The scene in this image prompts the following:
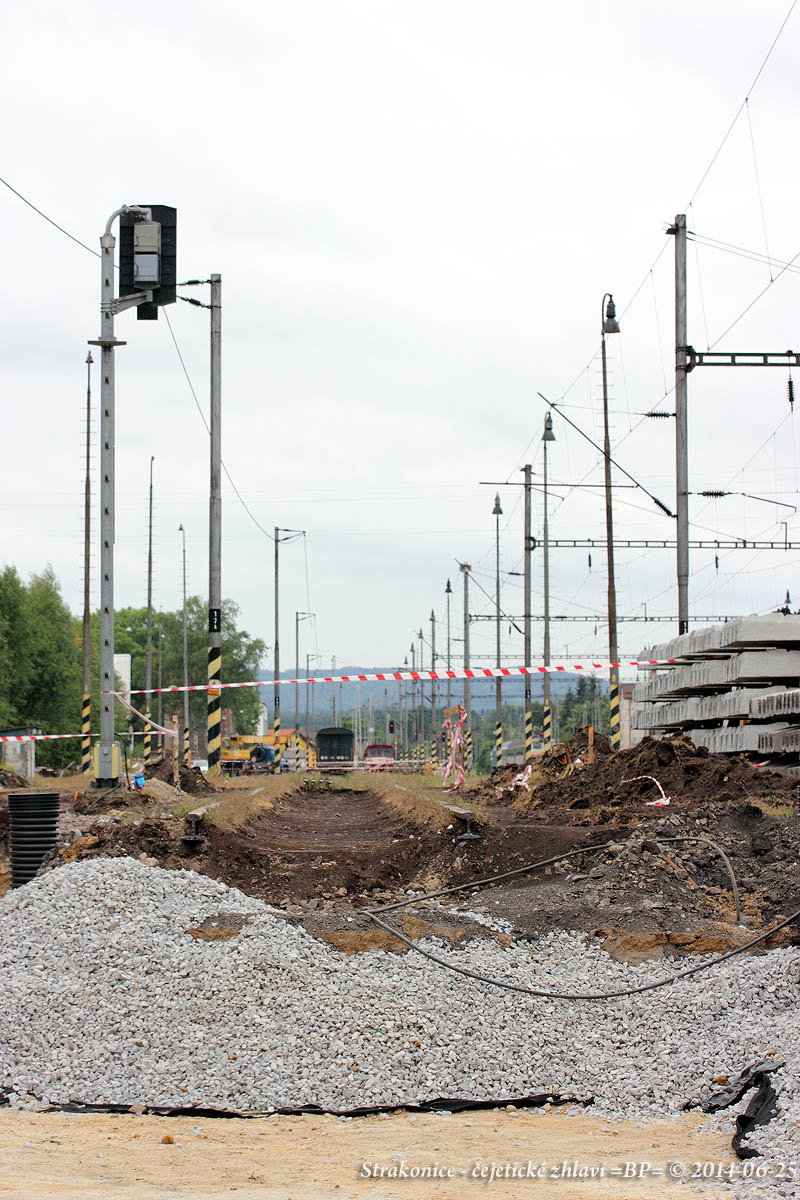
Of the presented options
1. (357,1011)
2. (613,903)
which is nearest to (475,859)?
(613,903)

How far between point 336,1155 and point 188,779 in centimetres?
2220

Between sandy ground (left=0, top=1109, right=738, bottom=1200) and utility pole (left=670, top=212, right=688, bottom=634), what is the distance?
19.4m

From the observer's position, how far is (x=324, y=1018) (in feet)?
26.1

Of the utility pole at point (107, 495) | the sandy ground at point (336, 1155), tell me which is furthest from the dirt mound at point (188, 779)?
the sandy ground at point (336, 1155)

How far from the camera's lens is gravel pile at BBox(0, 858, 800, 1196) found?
23.3ft

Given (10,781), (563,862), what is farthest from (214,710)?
(563,862)

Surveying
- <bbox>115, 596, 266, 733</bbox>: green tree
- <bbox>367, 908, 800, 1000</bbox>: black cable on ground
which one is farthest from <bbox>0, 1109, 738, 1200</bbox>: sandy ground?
<bbox>115, 596, 266, 733</bbox>: green tree

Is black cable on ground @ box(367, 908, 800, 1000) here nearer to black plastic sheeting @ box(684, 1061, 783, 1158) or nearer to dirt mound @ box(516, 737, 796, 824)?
black plastic sheeting @ box(684, 1061, 783, 1158)

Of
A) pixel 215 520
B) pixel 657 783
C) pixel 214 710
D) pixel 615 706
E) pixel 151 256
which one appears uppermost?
pixel 151 256

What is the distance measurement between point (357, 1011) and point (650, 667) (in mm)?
15225

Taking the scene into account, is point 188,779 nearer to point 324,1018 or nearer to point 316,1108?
point 324,1018

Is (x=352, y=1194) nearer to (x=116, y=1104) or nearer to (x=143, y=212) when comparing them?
(x=116, y=1104)

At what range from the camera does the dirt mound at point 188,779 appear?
26625 millimetres

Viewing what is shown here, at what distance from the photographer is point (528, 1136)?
20.4ft
